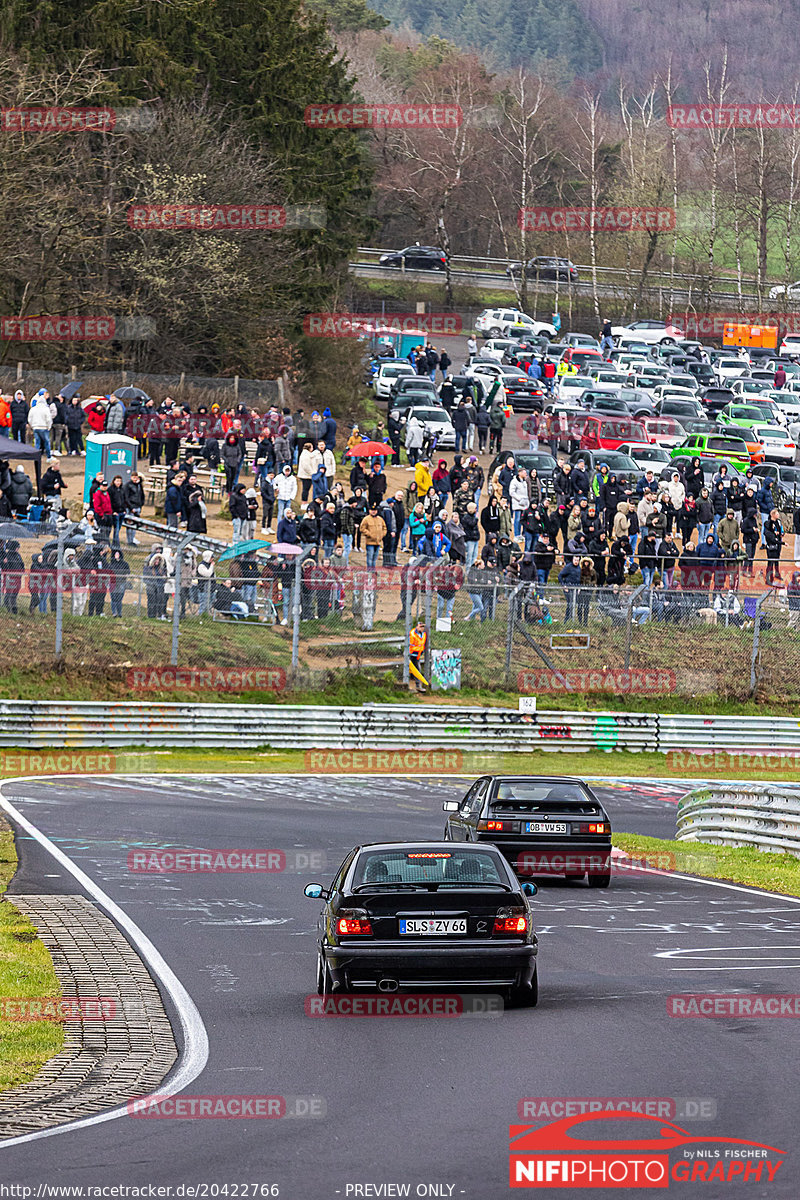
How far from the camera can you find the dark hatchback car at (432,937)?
404 inches

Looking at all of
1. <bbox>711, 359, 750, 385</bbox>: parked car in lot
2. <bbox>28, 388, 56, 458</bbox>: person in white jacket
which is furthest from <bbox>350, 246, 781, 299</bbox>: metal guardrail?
<bbox>28, 388, 56, 458</bbox>: person in white jacket

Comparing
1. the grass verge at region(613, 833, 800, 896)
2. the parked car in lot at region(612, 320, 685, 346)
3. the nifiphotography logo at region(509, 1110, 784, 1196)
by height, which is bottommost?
the grass verge at region(613, 833, 800, 896)

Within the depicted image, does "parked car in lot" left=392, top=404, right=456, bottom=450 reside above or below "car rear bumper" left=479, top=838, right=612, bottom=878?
above

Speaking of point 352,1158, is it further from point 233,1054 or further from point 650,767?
point 650,767

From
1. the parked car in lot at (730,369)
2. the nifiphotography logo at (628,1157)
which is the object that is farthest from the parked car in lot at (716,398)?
the nifiphotography logo at (628,1157)

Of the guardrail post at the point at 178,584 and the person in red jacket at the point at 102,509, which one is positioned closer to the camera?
the guardrail post at the point at 178,584

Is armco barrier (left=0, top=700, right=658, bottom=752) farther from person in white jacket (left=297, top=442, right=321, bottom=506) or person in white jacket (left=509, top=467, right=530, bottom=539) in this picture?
person in white jacket (left=297, top=442, right=321, bottom=506)

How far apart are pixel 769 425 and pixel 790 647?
78.1 ft

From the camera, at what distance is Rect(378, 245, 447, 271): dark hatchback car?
89875mm

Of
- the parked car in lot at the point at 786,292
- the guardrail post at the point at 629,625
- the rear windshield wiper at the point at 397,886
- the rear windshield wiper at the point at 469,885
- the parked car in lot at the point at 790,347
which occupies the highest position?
the parked car in lot at the point at 786,292

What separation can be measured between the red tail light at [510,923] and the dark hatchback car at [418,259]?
3204 inches

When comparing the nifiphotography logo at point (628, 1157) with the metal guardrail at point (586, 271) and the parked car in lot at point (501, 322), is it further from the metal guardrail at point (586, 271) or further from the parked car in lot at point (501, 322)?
the metal guardrail at point (586, 271)

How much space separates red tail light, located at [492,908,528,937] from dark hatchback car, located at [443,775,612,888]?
239 inches

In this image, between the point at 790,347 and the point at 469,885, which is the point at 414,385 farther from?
the point at 469,885
